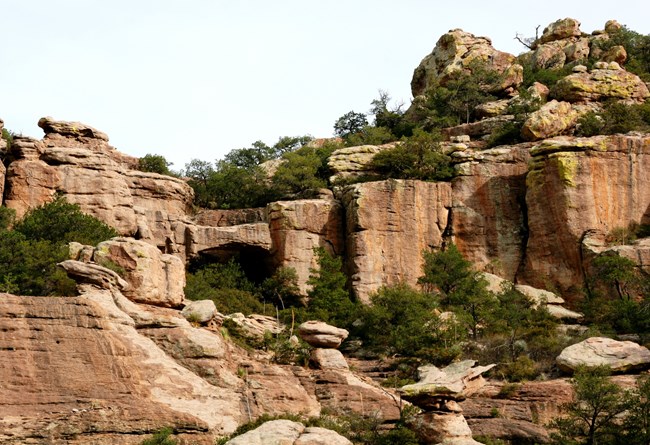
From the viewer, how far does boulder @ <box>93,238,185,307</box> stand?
37.6 metres

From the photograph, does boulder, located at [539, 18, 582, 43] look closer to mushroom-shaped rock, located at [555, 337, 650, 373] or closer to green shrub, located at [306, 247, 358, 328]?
green shrub, located at [306, 247, 358, 328]

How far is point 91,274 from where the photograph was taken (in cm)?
3494

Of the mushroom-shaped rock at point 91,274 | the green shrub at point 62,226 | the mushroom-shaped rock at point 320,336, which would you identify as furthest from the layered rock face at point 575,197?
the mushroom-shaped rock at point 91,274

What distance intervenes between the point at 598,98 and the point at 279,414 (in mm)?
37530

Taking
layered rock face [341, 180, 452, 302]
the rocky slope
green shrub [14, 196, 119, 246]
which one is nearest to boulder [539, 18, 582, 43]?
the rocky slope

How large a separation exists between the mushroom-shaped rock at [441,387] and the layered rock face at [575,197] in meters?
15.7

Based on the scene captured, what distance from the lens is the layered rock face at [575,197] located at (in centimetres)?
5159

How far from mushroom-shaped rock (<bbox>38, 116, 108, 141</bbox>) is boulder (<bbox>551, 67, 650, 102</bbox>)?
27.9 metres

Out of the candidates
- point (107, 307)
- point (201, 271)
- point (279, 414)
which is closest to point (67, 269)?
point (107, 307)

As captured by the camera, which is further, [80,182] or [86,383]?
[80,182]

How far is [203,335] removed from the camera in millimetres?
34719

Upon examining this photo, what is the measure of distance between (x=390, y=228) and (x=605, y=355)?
1508 centimetres

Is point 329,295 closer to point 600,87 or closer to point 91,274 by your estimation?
point 91,274

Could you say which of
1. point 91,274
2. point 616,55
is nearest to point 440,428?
point 91,274
